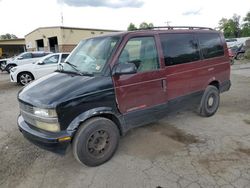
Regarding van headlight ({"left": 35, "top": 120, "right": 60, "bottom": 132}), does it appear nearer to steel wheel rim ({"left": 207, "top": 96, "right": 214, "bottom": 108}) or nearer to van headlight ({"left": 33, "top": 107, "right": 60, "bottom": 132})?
van headlight ({"left": 33, "top": 107, "right": 60, "bottom": 132})

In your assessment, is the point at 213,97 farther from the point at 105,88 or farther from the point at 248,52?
the point at 248,52

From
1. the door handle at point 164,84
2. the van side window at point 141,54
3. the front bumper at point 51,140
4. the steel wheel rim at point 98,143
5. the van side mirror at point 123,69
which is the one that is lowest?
the steel wheel rim at point 98,143

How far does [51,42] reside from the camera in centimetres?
3525

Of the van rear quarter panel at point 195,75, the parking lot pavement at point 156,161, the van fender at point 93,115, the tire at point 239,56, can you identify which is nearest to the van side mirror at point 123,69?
the van fender at point 93,115

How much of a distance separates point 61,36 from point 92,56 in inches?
1116

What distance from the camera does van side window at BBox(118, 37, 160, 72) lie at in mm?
3717

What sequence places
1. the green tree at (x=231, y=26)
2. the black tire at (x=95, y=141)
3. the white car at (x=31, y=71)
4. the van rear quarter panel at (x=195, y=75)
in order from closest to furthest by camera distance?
the black tire at (x=95, y=141) → the van rear quarter panel at (x=195, y=75) → the white car at (x=31, y=71) → the green tree at (x=231, y=26)

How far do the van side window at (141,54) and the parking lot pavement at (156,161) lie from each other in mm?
1486

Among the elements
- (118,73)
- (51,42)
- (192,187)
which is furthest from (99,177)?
(51,42)

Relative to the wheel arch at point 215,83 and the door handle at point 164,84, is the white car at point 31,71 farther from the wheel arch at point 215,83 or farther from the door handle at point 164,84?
the door handle at point 164,84

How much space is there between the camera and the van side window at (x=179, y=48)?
4230mm

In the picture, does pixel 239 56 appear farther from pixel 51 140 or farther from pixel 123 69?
pixel 51 140

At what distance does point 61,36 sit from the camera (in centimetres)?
3009

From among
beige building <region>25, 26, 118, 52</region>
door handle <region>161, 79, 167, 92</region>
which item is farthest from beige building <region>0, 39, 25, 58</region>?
door handle <region>161, 79, 167, 92</region>
